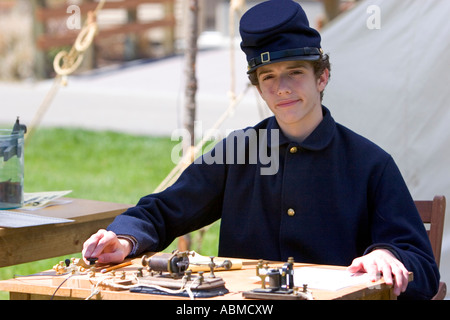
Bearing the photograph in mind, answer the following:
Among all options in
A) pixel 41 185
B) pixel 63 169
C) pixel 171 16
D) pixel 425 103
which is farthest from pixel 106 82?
pixel 425 103

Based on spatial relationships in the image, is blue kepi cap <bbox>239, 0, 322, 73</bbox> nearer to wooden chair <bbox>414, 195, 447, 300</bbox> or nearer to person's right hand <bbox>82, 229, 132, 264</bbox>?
person's right hand <bbox>82, 229, 132, 264</bbox>

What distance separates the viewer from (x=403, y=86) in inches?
180

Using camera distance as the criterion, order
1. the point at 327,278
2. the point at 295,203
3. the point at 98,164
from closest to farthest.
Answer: the point at 327,278 < the point at 295,203 < the point at 98,164

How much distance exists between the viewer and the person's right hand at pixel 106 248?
8.79 feet

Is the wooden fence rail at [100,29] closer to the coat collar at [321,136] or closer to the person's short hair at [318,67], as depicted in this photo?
the person's short hair at [318,67]

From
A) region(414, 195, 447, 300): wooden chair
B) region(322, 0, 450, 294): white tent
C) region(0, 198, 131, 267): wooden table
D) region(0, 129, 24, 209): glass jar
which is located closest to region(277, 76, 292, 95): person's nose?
region(414, 195, 447, 300): wooden chair

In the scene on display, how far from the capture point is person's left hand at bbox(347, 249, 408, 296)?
7.96 ft

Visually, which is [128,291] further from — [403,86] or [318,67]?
[403,86]

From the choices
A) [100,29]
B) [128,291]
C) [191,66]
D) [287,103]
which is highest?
[100,29]

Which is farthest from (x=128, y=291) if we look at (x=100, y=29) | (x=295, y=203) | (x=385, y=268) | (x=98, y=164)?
(x=100, y=29)

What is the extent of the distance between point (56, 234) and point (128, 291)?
1189 mm

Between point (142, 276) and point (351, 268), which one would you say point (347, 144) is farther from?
point (142, 276)

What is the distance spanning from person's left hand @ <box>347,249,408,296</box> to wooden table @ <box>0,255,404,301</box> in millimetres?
21
